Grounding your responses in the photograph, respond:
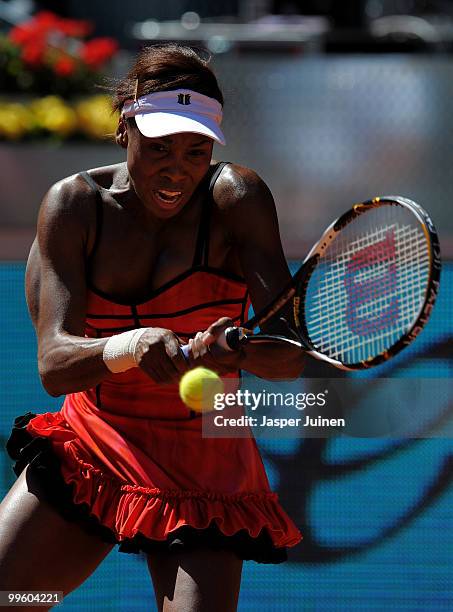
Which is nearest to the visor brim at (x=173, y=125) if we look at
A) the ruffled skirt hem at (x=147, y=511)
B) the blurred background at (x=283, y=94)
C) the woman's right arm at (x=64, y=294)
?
the woman's right arm at (x=64, y=294)

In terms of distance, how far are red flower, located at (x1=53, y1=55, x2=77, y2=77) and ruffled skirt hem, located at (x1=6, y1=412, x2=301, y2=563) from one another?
189 inches

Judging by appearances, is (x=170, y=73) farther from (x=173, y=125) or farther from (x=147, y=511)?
(x=147, y=511)

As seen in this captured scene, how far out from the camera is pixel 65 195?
2.43 metres

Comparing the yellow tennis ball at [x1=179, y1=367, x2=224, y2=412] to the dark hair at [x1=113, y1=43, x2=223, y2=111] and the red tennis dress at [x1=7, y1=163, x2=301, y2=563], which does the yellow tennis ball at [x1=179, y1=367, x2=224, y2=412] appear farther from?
the dark hair at [x1=113, y1=43, x2=223, y2=111]

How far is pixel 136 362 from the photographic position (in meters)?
2.21

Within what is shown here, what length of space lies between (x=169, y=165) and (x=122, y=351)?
1.29 feet

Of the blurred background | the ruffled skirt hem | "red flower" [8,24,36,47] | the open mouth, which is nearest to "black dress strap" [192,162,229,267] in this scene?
the open mouth

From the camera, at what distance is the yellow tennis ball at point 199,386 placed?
2209 millimetres

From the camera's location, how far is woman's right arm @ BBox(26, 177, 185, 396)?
2309 millimetres

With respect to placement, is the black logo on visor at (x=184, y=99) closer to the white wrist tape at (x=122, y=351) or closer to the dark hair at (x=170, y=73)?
the dark hair at (x=170, y=73)

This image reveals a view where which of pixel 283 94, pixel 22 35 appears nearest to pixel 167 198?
pixel 283 94

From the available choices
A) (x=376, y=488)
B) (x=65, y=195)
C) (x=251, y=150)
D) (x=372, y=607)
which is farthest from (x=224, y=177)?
(x=251, y=150)

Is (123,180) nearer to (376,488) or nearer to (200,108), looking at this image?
(200,108)

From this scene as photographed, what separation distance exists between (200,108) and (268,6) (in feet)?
20.7
